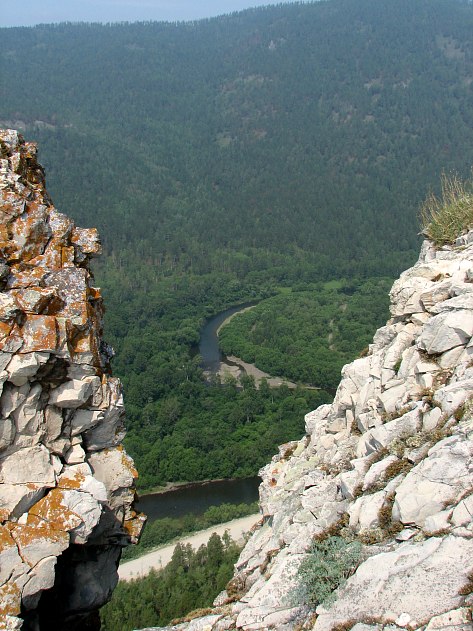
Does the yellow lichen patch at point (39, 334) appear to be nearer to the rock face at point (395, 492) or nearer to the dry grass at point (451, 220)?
the rock face at point (395, 492)

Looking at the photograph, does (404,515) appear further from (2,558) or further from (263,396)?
(263,396)

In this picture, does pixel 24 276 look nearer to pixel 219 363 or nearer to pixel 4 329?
pixel 4 329

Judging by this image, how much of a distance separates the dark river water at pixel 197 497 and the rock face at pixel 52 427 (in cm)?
3758

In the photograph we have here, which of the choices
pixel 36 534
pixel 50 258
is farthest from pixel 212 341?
pixel 36 534

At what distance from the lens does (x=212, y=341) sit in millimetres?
101812

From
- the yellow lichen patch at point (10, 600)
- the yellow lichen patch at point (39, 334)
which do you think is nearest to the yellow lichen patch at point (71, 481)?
the yellow lichen patch at point (10, 600)

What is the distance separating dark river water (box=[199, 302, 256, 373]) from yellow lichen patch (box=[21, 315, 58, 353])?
75287mm

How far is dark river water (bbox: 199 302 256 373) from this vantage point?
90.1 meters

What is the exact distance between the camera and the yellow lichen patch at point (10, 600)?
32.3ft

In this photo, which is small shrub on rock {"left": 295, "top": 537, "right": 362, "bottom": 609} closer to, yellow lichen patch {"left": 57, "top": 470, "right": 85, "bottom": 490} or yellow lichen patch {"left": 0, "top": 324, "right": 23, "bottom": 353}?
yellow lichen patch {"left": 57, "top": 470, "right": 85, "bottom": 490}

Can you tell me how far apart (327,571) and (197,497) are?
45.1m

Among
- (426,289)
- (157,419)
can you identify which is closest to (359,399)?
(426,289)

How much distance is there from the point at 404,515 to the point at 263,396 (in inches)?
2498

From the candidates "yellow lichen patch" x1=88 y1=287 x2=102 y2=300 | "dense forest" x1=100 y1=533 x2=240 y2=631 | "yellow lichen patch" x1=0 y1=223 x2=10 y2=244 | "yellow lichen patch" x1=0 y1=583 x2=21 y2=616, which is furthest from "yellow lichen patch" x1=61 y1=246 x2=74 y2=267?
"dense forest" x1=100 y1=533 x2=240 y2=631
